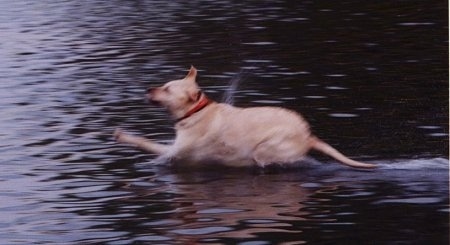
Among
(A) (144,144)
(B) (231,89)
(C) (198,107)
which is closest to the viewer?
(C) (198,107)

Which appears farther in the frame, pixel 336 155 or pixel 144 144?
pixel 144 144

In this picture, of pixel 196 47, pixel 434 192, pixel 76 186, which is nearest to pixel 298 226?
pixel 434 192

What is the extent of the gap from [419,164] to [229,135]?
2.12 meters

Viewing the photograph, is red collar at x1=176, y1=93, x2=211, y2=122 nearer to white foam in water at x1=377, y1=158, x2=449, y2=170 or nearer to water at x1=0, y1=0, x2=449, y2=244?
water at x1=0, y1=0, x2=449, y2=244

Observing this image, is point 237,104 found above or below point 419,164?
below

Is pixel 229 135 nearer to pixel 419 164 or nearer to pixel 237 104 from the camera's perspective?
pixel 419 164

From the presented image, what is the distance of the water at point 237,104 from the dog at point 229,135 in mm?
191

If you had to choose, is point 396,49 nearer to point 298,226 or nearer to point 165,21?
point 165,21

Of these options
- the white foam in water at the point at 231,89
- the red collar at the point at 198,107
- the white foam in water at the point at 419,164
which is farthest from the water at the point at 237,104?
the red collar at the point at 198,107

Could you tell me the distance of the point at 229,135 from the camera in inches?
487

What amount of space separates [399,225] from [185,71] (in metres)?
11.8

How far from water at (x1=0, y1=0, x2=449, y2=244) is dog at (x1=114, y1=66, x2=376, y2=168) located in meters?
0.19

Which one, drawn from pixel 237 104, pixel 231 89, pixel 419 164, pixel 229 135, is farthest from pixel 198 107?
pixel 231 89

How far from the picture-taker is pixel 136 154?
543 inches
